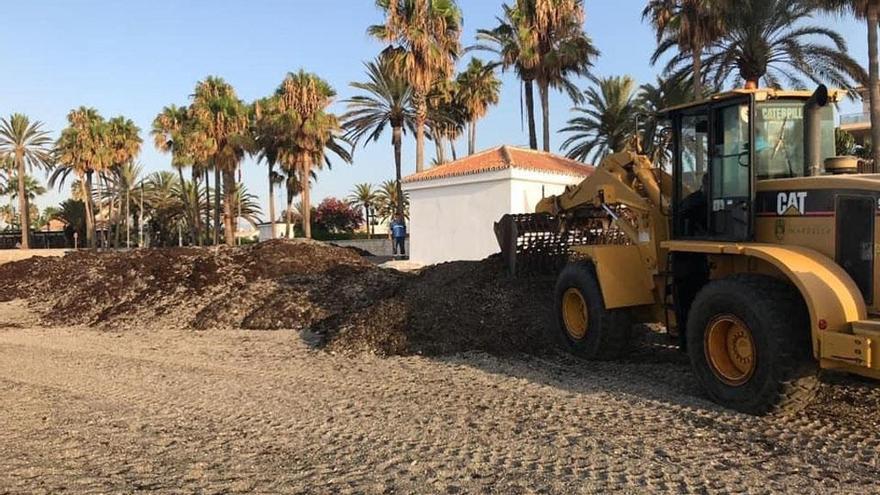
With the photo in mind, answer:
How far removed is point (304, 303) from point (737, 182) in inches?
334

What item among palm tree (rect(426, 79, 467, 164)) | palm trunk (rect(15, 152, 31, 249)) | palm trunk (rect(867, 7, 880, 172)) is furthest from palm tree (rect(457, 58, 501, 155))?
palm trunk (rect(15, 152, 31, 249))

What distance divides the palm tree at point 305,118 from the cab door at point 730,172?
34412 millimetres

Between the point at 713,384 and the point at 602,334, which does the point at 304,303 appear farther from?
the point at 713,384

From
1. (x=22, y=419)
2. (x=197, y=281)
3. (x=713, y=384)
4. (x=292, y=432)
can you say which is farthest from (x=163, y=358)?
(x=713, y=384)

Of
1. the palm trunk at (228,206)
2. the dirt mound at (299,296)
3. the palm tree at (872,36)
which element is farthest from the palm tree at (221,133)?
the palm tree at (872,36)

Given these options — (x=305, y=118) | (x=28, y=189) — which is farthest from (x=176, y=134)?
(x=28, y=189)

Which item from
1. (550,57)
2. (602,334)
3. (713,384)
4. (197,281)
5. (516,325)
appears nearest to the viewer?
(713,384)

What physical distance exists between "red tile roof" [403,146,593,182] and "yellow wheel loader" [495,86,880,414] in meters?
14.9

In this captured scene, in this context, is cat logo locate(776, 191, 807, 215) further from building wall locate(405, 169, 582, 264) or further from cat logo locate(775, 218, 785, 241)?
building wall locate(405, 169, 582, 264)

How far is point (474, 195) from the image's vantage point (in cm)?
2402

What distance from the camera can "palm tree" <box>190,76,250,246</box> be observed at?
41.3m

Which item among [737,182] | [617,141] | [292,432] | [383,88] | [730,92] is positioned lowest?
[292,432]

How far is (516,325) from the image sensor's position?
31.7 ft

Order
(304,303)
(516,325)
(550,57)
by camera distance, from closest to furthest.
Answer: (516,325) → (304,303) → (550,57)
